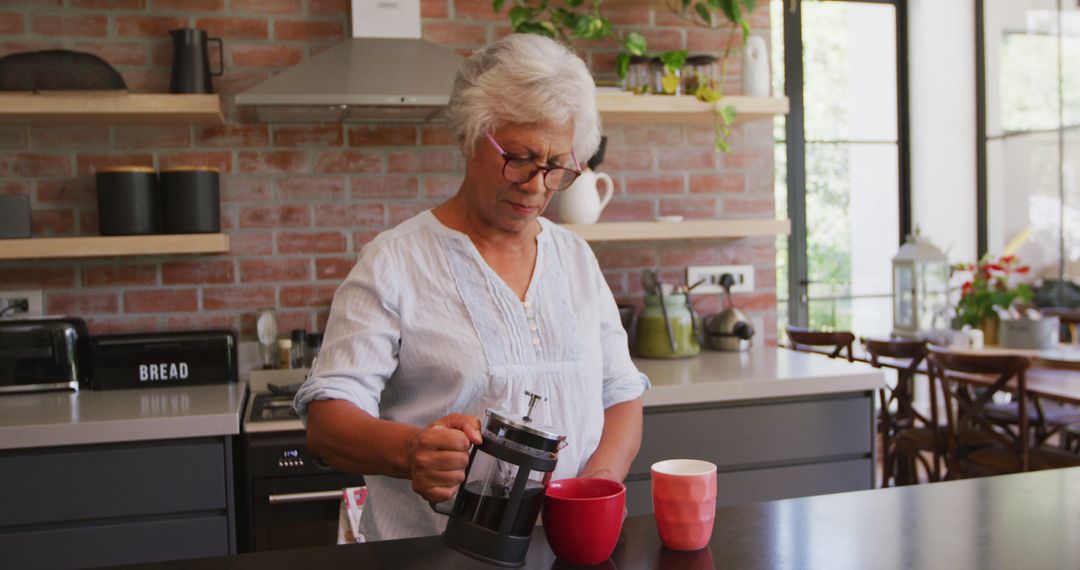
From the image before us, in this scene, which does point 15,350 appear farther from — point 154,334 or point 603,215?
point 603,215

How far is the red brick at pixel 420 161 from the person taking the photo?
3.04 meters

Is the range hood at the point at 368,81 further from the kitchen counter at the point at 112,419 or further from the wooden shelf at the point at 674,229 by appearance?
the kitchen counter at the point at 112,419

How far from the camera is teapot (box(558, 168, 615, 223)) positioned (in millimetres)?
2971

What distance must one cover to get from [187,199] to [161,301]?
370 millimetres

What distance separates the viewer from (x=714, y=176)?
11.0 feet

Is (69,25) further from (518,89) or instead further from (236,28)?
(518,89)

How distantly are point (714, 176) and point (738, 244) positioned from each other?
9.8 inches

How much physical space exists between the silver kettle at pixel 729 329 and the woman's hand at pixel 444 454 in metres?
2.19

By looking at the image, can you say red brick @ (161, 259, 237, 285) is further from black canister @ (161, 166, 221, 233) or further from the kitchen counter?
the kitchen counter

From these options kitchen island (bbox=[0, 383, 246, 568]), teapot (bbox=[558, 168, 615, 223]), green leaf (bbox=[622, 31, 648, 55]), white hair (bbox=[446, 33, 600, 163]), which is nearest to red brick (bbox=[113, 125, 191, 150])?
kitchen island (bbox=[0, 383, 246, 568])

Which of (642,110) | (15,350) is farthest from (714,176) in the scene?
(15,350)

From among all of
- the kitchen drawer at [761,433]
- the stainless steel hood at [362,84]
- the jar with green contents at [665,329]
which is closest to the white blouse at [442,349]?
the kitchen drawer at [761,433]

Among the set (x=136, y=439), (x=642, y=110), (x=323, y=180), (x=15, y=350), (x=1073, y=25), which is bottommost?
(x=136, y=439)

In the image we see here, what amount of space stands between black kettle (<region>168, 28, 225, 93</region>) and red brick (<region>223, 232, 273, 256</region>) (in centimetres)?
44
